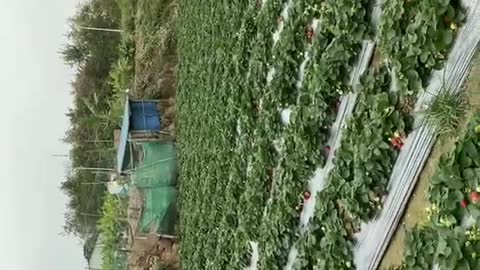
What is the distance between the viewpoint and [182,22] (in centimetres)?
1127

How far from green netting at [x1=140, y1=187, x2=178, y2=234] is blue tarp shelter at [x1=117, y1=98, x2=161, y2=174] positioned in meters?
1.90

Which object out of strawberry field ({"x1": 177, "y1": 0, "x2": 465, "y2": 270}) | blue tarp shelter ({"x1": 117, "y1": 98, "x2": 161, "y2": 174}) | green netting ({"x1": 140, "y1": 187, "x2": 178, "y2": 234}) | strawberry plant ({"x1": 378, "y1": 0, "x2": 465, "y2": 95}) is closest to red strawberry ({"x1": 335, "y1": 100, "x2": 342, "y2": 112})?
strawberry field ({"x1": 177, "y1": 0, "x2": 465, "y2": 270})

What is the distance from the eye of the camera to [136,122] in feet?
40.7

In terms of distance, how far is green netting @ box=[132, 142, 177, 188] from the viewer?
1057 cm

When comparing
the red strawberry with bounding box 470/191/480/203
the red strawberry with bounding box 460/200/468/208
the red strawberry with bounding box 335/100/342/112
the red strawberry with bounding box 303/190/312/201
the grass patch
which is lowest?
the grass patch

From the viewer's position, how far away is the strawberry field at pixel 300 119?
3.04 m

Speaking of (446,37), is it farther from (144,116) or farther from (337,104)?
(144,116)

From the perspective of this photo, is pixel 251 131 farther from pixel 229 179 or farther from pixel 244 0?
pixel 244 0

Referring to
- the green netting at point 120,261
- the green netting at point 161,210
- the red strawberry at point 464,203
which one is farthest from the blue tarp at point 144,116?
the red strawberry at point 464,203

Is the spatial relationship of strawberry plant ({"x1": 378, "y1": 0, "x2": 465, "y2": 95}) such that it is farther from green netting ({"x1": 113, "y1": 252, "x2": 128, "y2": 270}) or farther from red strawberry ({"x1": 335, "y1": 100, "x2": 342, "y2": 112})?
green netting ({"x1": 113, "y1": 252, "x2": 128, "y2": 270})

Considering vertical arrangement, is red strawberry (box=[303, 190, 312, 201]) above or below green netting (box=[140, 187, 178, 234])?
above

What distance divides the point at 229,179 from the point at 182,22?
5586 mm

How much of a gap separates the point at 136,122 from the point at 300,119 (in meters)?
8.43

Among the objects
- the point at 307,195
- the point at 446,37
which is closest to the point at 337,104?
the point at 307,195
